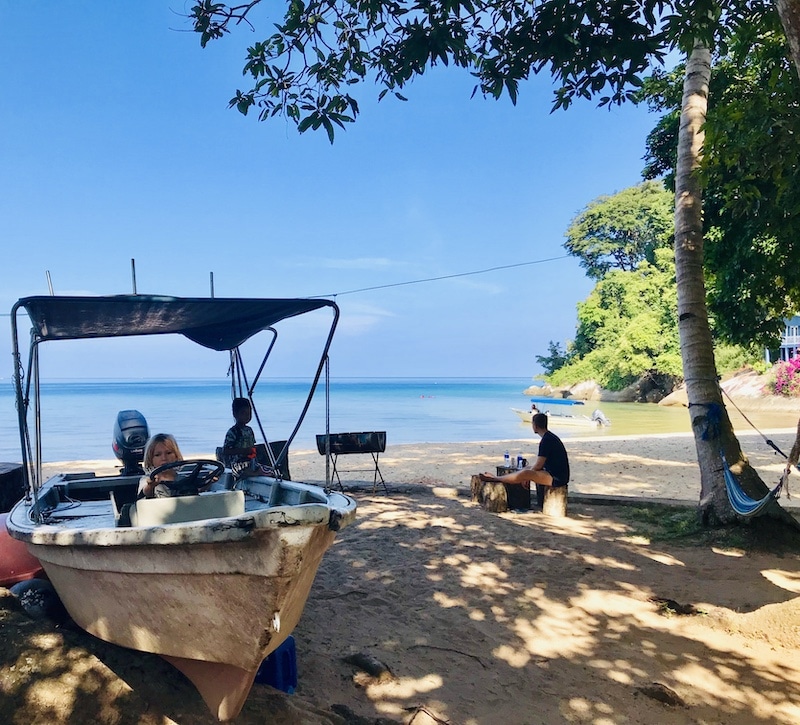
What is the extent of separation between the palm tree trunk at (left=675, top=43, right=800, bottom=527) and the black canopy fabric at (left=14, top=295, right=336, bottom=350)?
14.1 ft

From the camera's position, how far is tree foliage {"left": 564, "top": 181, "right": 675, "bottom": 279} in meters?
39.9

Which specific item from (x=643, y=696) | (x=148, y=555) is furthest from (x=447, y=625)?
(x=148, y=555)

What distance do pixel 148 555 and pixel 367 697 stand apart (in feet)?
4.92

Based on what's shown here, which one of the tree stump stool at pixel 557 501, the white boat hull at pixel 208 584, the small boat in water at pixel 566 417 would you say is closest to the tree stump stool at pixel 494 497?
the tree stump stool at pixel 557 501

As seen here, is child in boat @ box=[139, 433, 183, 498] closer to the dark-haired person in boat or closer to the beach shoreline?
the dark-haired person in boat

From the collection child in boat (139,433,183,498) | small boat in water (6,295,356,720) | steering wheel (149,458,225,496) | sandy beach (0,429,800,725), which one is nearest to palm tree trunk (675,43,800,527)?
sandy beach (0,429,800,725)

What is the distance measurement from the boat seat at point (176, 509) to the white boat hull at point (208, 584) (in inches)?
15.8

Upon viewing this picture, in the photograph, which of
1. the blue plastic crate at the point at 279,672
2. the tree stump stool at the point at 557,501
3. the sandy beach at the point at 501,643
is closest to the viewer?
the sandy beach at the point at 501,643

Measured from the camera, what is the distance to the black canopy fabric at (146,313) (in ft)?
13.2

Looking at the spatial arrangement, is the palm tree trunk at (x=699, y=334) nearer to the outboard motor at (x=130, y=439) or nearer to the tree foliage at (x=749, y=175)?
the tree foliage at (x=749, y=175)

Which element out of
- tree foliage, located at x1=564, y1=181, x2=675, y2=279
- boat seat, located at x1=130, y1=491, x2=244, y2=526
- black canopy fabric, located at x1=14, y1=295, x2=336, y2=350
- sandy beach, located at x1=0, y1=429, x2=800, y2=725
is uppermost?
tree foliage, located at x1=564, y1=181, x2=675, y2=279

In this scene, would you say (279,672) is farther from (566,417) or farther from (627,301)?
(627,301)

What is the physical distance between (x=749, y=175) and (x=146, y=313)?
18.0 feet

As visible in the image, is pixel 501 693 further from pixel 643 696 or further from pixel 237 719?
pixel 237 719
